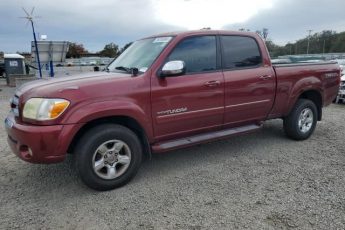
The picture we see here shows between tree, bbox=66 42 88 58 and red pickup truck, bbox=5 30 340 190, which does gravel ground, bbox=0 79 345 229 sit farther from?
tree, bbox=66 42 88 58

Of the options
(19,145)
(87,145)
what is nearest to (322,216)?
(87,145)

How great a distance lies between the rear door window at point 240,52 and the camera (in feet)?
14.9

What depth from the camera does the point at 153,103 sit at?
12.5 ft

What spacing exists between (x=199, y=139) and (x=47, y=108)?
78.8 inches

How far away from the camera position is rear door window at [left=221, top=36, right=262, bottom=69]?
4531 mm

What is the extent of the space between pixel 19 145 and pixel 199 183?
2122 millimetres

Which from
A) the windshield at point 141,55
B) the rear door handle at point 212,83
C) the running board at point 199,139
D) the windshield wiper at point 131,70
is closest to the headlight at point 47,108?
the windshield wiper at point 131,70

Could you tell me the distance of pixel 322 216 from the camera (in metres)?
3.05

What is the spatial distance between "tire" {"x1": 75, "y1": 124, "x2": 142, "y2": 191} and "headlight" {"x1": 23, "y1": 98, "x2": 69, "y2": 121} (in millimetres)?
417

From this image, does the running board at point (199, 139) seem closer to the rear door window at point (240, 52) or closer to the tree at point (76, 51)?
the rear door window at point (240, 52)

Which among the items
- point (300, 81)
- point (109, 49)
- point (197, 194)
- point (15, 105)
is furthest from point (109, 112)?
point (109, 49)

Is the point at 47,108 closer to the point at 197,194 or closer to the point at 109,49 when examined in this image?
the point at 197,194

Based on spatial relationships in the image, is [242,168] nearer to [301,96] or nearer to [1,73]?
[301,96]

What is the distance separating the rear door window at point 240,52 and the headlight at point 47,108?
7.64ft
